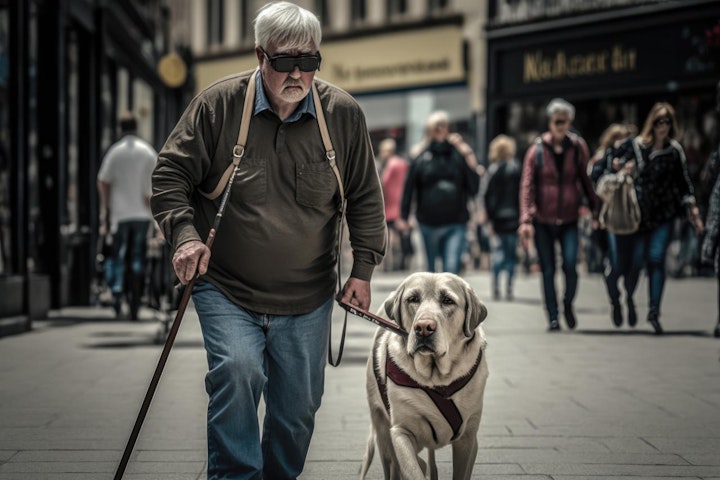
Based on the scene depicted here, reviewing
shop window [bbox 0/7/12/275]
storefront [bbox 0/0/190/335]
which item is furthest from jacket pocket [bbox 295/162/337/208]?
shop window [bbox 0/7/12/275]

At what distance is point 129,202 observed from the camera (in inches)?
469

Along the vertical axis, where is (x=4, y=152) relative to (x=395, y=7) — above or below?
below

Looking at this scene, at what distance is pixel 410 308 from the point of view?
14.9ft

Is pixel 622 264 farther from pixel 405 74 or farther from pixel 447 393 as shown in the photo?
pixel 405 74

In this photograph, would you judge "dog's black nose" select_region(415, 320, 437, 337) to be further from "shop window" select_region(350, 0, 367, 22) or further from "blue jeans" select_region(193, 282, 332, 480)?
"shop window" select_region(350, 0, 367, 22)

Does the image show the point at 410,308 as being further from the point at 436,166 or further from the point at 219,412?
the point at 436,166

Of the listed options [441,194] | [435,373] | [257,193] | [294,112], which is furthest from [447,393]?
[441,194]

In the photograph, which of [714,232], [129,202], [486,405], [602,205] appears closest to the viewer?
[486,405]

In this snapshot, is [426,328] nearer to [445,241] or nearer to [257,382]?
[257,382]

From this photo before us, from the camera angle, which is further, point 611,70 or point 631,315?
point 611,70

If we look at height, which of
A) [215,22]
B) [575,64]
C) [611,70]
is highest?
[215,22]

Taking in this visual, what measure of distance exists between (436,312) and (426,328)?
8cm

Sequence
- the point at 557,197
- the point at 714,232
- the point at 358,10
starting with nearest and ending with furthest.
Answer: the point at 714,232 < the point at 557,197 < the point at 358,10

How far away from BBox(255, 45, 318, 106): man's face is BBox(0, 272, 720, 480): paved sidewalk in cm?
166
